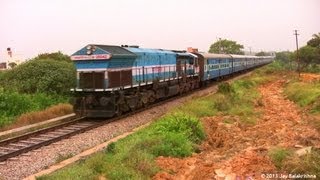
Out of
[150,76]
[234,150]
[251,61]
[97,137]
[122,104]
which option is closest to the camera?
[234,150]

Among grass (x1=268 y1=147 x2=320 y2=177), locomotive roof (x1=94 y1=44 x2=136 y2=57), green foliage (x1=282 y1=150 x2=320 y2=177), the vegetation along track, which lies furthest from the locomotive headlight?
green foliage (x1=282 y1=150 x2=320 y2=177)

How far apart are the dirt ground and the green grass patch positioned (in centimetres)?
37

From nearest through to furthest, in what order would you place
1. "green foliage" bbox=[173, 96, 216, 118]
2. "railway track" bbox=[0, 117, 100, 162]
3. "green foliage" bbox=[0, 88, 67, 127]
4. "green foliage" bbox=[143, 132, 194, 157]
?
"green foliage" bbox=[143, 132, 194, 157] < "railway track" bbox=[0, 117, 100, 162] < "green foliage" bbox=[173, 96, 216, 118] < "green foliage" bbox=[0, 88, 67, 127]

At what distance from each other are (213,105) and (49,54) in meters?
16.1

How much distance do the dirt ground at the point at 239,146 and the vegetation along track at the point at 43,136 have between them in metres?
4.33

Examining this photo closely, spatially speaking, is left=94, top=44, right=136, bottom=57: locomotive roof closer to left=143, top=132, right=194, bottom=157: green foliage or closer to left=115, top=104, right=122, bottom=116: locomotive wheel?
Answer: left=115, top=104, right=122, bottom=116: locomotive wheel

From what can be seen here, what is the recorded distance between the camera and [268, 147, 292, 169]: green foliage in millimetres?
10333

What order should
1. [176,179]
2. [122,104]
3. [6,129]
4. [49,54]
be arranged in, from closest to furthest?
[176,179]
[6,129]
[122,104]
[49,54]

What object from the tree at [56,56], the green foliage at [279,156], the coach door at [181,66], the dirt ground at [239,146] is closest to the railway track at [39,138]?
the dirt ground at [239,146]

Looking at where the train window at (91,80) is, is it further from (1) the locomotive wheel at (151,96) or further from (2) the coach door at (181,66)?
(2) the coach door at (181,66)

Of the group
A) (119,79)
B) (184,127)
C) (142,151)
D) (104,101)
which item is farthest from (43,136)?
(119,79)

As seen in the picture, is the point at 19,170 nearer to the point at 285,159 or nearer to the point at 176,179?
the point at 176,179

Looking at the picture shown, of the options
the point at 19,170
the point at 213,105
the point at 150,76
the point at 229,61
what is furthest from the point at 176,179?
the point at 229,61

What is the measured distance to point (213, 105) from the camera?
2170 centimetres
